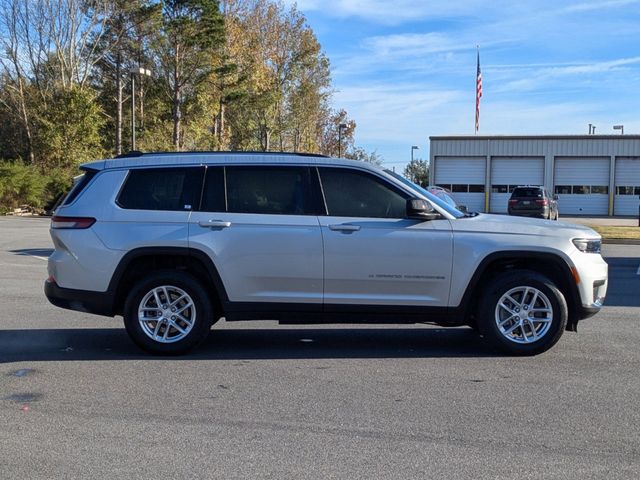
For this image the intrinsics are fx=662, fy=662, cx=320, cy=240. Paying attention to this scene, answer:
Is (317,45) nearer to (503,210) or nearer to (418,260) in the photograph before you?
(503,210)

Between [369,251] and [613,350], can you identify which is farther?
[613,350]

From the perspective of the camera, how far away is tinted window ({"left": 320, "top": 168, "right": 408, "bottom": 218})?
21.1ft

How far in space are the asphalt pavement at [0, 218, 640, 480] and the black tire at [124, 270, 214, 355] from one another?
161 mm

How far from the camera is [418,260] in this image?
20.7 feet

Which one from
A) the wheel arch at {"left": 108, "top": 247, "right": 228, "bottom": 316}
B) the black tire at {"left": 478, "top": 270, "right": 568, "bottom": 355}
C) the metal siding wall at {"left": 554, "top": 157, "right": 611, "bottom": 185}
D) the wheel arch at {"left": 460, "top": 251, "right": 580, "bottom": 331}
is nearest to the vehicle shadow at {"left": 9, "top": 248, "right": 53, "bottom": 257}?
the wheel arch at {"left": 108, "top": 247, "right": 228, "bottom": 316}

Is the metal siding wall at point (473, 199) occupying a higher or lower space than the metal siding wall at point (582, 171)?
lower

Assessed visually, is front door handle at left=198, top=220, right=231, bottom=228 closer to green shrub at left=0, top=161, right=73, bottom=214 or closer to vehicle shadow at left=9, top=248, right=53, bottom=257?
vehicle shadow at left=9, top=248, right=53, bottom=257

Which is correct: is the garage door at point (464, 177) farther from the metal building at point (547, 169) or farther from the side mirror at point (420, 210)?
the side mirror at point (420, 210)

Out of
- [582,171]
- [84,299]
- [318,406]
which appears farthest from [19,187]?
[582,171]

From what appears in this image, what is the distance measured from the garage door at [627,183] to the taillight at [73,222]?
45.3 meters

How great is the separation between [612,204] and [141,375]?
4536 cm

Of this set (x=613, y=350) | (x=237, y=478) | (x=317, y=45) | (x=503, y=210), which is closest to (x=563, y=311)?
(x=613, y=350)

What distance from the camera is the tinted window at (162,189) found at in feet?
21.3

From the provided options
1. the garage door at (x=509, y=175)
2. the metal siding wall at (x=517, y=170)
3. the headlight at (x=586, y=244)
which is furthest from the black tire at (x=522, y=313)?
the metal siding wall at (x=517, y=170)
